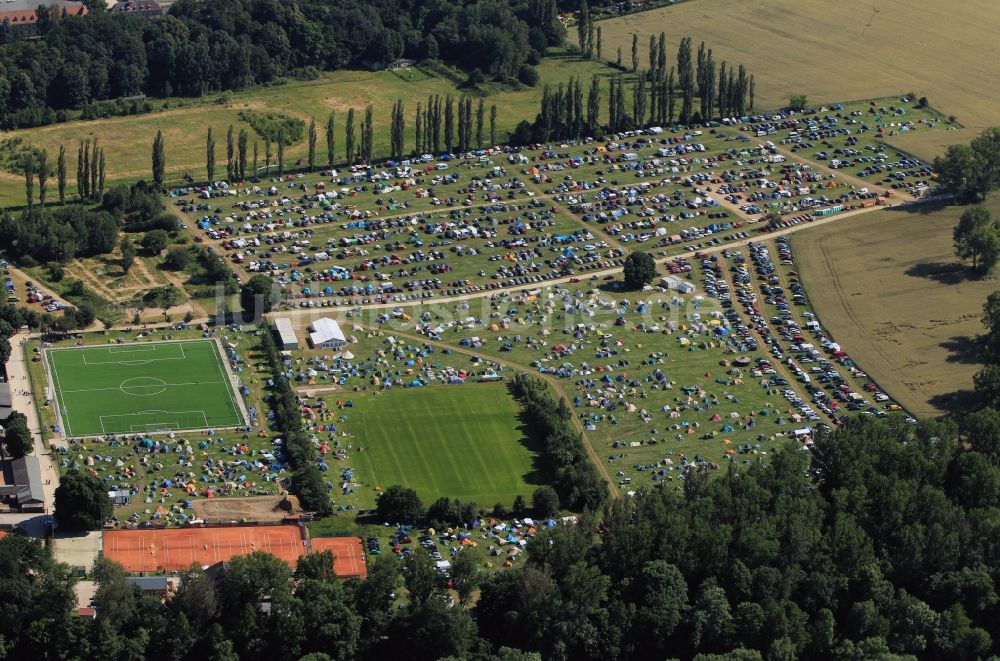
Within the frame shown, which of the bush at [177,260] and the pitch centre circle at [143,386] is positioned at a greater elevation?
the bush at [177,260]

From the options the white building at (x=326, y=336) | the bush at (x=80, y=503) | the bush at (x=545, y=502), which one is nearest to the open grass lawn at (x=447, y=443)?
the bush at (x=545, y=502)

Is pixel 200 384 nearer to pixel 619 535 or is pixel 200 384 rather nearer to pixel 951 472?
pixel 619 535

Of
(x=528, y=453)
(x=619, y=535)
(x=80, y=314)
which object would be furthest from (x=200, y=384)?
(x=619, y=535)

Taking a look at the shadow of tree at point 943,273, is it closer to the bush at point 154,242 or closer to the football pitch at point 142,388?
the football pitch at point 142,388

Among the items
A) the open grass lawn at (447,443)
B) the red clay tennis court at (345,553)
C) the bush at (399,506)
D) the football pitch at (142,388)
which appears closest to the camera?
the red clay tennis court at (345,553)

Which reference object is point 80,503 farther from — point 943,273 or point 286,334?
point 943,273

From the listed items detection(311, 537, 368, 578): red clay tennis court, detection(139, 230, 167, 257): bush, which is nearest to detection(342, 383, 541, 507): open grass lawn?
detection(311, 537, 368, 578): red clay tennis court
